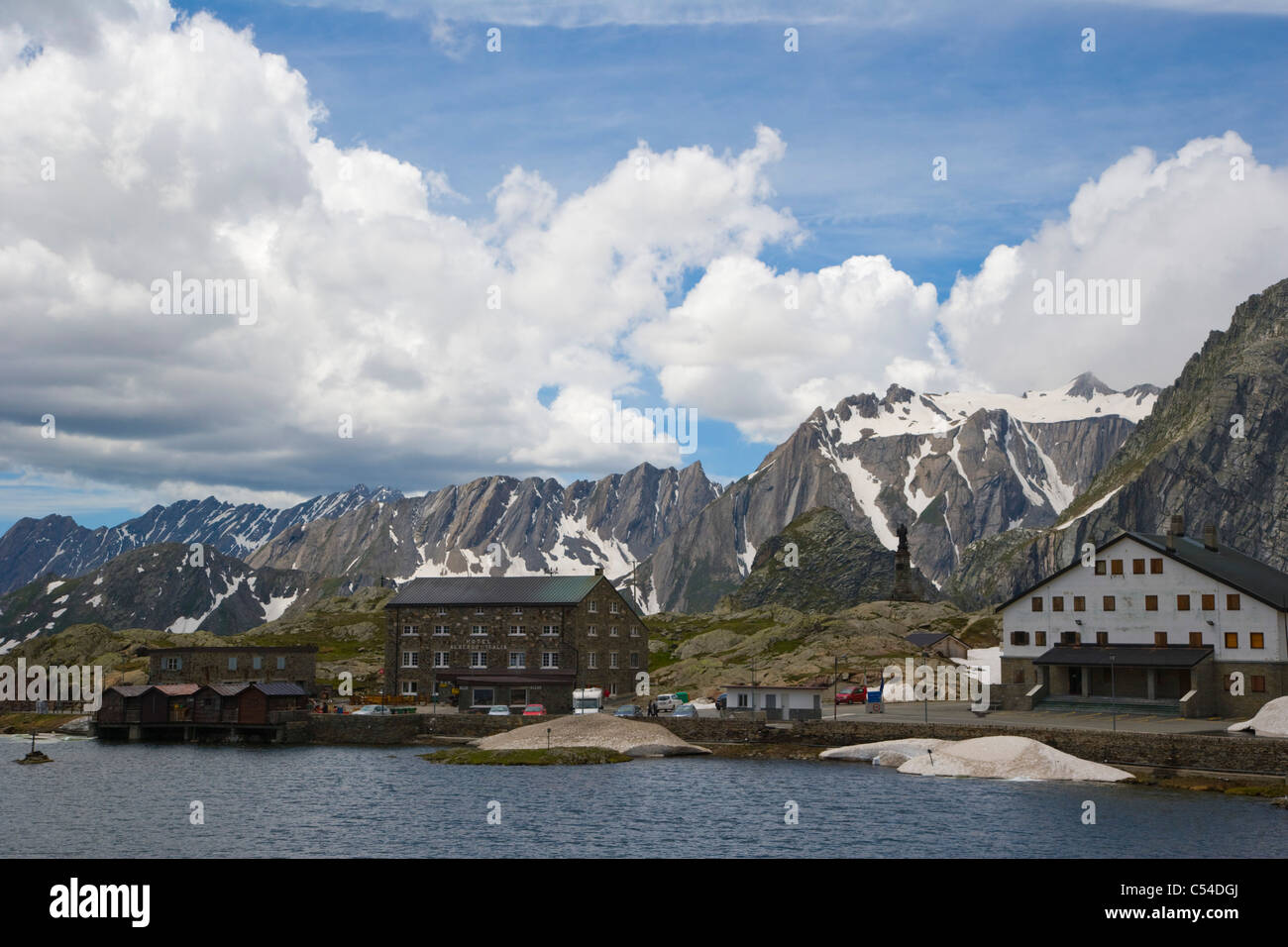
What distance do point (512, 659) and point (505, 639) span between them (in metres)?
2.45

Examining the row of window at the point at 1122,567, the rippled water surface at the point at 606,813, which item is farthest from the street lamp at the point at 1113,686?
the rippled water surface at the point at 606,813

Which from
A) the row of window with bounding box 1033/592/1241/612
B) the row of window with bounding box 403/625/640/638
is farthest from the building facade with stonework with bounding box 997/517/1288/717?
the row of window with bounding box 403/625/640/638

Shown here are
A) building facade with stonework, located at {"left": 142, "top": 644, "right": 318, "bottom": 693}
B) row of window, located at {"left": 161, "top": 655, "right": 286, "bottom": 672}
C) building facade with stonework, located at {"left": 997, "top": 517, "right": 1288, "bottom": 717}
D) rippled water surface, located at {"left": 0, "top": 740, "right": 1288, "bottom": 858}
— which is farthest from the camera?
row of window, located at {"left": 161, "top": 655, "right": 286, "bottom": 672}

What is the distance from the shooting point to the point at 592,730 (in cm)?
10162

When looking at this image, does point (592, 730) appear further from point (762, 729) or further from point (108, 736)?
point (108, 736)

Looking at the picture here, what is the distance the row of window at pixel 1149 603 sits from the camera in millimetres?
95250

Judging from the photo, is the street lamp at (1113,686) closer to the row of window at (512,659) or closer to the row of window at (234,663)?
the row of window at (512,659)

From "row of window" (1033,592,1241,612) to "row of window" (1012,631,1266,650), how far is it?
6.86ft

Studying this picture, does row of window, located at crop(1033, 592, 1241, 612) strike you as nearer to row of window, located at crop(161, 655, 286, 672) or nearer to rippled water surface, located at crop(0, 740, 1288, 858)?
rippled water surface, located at crop(0, 740, 1288, 858)

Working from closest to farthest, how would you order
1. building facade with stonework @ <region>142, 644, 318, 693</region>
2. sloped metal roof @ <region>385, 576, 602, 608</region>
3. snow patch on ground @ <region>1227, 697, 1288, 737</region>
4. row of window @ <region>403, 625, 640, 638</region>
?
snow patch on ground @ <region>1227, 697, 1288, 737</region>, row of window @ <region>403, 625, 640, 638</region>, building facade with stonework @ <region>142, 644, 318, 693</region>, sloped metal roof @ <region>385, 576, 602, 608</region>

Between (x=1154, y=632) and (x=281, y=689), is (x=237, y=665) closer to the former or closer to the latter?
(x=281, y=689)

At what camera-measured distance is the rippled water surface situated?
57562 millimetres
